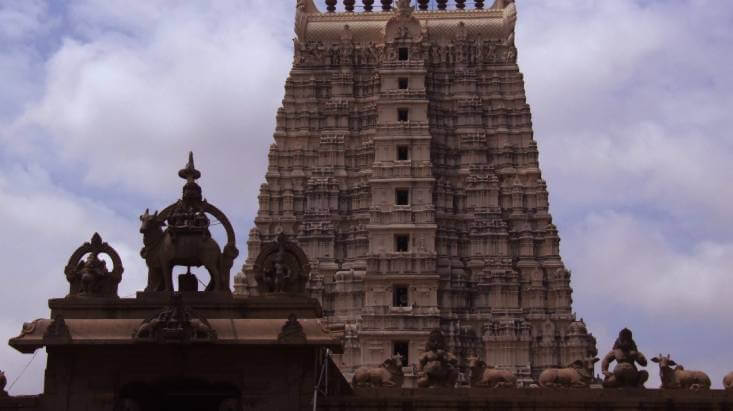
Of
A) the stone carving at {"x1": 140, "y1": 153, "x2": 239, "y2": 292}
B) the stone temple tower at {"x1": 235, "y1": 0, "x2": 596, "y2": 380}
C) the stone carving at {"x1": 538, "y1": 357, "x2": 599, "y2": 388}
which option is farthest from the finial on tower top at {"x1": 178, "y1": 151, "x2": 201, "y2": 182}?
the stone temple tower at {"x1": 235, "y1": 0, "x2": 596, "y2": 380}

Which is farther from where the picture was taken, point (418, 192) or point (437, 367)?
point (418, 192)

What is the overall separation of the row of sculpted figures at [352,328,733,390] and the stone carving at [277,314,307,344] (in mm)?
3886

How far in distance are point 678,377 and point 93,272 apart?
→ 1417 centimetres

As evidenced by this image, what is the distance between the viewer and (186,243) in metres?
26.6

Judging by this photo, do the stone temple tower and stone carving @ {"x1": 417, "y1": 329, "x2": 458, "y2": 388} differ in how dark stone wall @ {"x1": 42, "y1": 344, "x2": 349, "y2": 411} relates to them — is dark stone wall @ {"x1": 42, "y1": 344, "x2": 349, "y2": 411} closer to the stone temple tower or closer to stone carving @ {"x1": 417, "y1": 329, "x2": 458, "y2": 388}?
stone carving @ {"x1": 417, "y1": 329, "x2": 458, "y2": 388}

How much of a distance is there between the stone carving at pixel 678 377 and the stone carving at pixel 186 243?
1072cm

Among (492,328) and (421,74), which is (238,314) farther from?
(421,74)

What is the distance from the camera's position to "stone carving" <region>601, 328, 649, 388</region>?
2642 cm

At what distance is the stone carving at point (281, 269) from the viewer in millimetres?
26391

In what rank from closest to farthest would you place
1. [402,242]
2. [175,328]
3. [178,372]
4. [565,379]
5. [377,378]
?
1. [175,328]
2. [178,372]
3. [565,379]
4. [377,378]
5. [402,242]

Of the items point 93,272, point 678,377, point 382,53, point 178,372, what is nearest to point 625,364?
point 678,377

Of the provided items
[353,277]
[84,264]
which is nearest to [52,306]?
[84,264]

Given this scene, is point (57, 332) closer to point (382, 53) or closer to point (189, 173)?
point (189, 173)

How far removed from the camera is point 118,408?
24.9 metres
